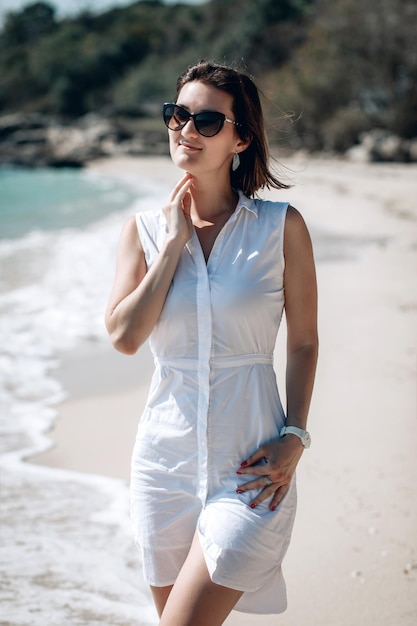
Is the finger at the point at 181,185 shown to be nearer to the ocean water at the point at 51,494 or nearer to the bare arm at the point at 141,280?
the bare arm at the point at 141,280

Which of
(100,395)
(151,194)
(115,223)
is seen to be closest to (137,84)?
(151,194)

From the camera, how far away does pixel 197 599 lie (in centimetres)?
195

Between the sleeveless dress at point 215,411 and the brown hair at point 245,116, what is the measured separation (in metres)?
0.35

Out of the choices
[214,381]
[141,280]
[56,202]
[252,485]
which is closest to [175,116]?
[141,280]

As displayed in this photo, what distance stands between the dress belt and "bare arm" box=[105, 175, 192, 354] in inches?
4.4

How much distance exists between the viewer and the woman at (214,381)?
2.02 metres

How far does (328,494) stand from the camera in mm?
4035

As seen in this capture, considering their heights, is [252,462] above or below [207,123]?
below

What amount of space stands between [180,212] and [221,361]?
48cm

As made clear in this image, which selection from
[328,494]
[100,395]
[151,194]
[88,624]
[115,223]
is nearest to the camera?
[88,624]

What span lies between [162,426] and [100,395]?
4.13 metres

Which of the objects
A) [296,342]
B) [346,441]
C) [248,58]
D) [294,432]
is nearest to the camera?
[294,432]

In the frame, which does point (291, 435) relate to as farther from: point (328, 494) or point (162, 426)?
point (328, 494)

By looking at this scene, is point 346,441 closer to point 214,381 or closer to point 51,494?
point 51,494
